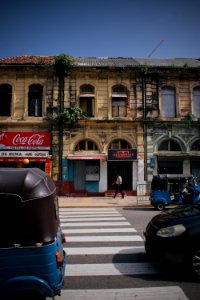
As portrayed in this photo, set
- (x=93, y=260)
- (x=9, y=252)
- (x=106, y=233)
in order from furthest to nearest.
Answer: (x=106, y=233) < (x=93, y=260) < (x=9, y=252)

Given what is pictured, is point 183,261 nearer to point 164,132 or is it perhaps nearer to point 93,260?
point 93,260

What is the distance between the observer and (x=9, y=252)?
3.49m

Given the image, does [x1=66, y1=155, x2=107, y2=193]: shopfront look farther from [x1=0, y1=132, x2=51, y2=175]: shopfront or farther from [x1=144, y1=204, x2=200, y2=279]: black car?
[x1=144, y1=204, x2=200, y2=279]: black car

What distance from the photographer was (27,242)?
358 centimetres

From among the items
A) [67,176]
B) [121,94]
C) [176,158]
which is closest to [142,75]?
[121,94]

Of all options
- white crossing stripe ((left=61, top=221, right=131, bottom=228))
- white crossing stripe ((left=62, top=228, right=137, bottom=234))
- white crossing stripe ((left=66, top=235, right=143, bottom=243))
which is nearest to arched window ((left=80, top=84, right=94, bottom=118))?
white crossing stripe ((left=61, top=221, right=131, bottom=228))

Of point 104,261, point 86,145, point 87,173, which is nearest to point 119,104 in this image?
point 86,145

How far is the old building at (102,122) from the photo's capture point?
2014 centimetres

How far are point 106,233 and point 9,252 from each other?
5.16 m

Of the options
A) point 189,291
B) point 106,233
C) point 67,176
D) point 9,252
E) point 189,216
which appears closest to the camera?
Result: point 9,252

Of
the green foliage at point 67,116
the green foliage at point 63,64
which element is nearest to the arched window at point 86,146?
the green foliage at point 67,116

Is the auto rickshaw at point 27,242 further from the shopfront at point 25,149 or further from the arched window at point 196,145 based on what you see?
the arched window at point 196,145

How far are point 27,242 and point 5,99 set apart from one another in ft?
63.0

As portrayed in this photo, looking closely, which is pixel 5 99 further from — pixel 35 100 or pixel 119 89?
pixel 119 89
